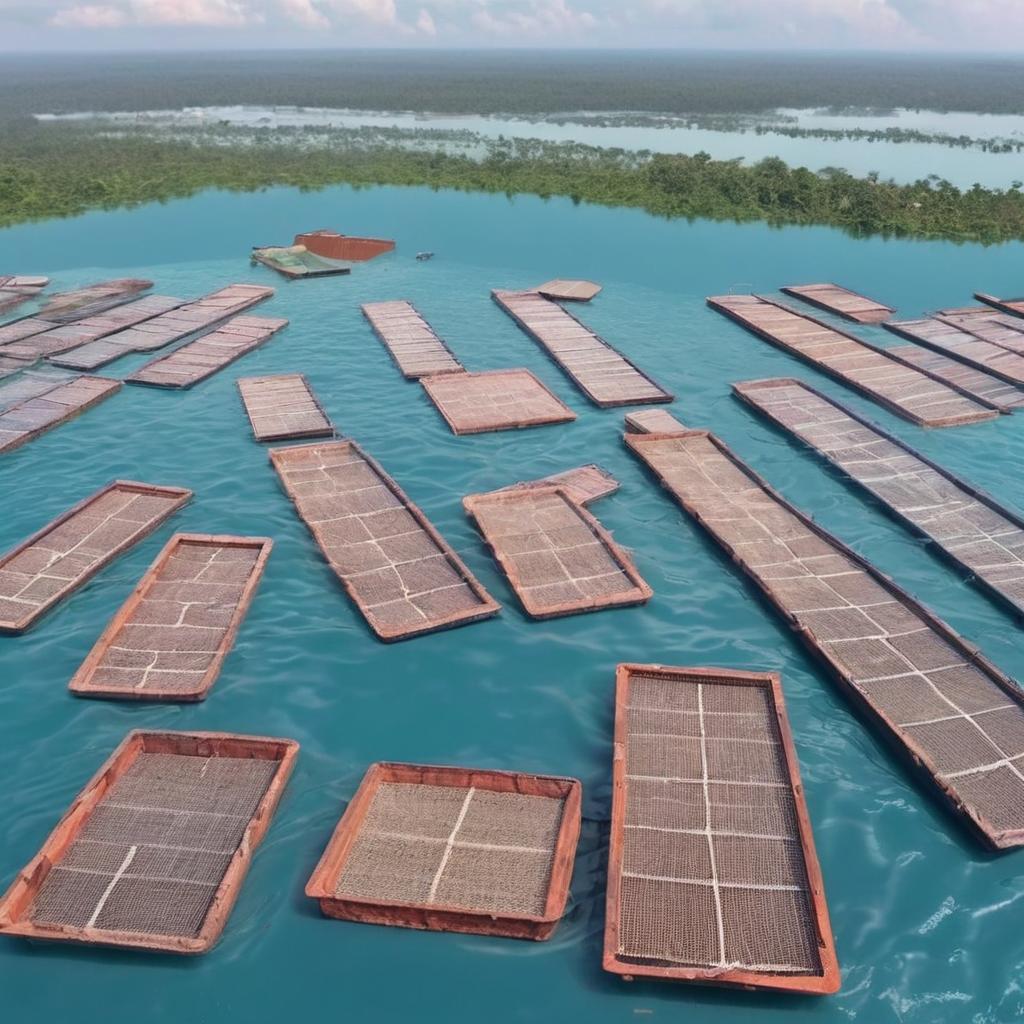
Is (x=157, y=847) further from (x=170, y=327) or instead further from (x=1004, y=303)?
(x=1004, y=303)

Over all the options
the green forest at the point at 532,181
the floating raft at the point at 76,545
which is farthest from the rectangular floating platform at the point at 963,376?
the floating raft at the point at 76,545

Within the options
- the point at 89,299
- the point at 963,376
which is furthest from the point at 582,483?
the point at 89,299

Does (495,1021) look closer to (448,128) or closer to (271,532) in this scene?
(271,532)

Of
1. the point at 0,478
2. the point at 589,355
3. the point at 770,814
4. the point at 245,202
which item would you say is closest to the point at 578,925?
the point at 770,814

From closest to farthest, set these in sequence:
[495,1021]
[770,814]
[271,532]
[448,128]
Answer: [495,1021] < [770,814] < [271,532] < [448,128]

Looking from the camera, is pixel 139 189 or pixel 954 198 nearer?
pixel 954 198

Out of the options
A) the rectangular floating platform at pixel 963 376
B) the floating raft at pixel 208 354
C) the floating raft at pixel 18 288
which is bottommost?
the rectangular floating platform at pixel 963 376

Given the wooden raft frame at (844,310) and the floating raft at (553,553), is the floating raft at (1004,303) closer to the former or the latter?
the wooden raft frame at (844,310)

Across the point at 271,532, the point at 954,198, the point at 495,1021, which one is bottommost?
the point at 495,1021
